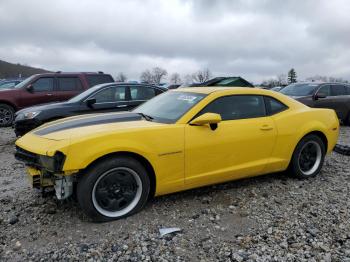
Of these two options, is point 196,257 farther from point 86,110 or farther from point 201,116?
point 86,110

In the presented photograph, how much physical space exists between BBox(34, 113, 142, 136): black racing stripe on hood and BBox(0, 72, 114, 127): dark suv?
264 inches

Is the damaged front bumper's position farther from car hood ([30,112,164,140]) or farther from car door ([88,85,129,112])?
car door ([88,85,129,112])

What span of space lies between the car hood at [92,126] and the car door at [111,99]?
3.52m

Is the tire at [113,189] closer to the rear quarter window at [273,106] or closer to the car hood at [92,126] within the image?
the car hood at [92,126]

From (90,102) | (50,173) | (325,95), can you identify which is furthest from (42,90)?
(325,95)

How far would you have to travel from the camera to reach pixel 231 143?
438 cm

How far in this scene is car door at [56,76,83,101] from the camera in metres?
10.9

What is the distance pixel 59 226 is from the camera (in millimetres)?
3674

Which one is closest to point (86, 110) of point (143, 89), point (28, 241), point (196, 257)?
point (143, 89)

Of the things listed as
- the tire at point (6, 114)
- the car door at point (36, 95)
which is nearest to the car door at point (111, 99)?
the car door at point (36, 95)

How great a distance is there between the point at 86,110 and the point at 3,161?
2.06m

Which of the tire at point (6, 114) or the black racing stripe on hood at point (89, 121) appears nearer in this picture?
the black racing stripe on hood at point (89, 121)

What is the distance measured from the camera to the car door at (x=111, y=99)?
8064mm

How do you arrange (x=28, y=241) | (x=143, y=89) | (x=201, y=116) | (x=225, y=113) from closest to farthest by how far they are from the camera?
(x=28, y=241), (x=201, y=116), (x=225, y=113), (x=143, y=89)
